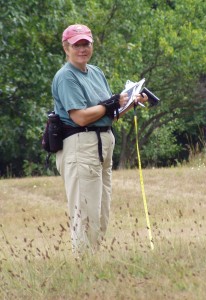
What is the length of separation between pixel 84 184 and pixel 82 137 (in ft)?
1.16

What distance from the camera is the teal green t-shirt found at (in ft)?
20.6

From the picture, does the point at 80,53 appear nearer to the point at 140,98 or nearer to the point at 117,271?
the point at 140,98

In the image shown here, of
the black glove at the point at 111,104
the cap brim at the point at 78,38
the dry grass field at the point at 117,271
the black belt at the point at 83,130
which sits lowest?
the dry grass field at the point at 117,271

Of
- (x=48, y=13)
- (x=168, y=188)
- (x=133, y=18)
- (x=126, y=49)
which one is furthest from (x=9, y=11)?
(x=133, y=18)

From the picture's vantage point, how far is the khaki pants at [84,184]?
6.37 m

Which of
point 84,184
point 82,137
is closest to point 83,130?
point 82,137

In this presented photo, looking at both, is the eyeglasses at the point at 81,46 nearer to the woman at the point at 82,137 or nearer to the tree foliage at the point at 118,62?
the woman at the point at 82,137

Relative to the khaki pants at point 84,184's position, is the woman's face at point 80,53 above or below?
above

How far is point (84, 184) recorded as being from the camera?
636 centimetres

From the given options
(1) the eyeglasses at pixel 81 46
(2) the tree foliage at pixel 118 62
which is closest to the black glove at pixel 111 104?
(1) the eyeglasses at pixel 81 46

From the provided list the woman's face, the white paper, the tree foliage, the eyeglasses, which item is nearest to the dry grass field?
the white paper

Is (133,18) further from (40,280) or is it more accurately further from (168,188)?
(40,280)

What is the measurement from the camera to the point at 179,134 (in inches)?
1508

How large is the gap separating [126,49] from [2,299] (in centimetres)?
2027
